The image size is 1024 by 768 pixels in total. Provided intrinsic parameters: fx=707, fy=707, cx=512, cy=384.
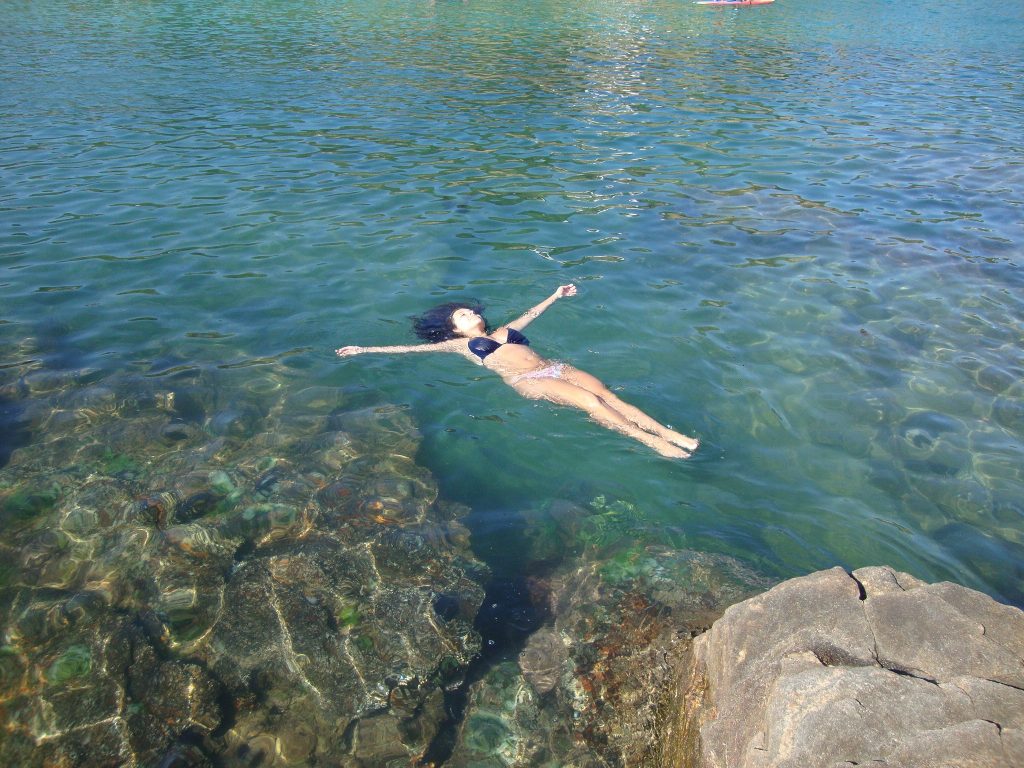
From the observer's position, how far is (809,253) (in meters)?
10.6

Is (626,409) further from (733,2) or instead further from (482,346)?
(733,2)

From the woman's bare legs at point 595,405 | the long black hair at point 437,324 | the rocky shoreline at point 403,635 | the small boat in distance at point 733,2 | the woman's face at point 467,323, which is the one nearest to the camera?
the rocky shoreline at point 403,635

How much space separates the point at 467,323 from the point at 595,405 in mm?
2045

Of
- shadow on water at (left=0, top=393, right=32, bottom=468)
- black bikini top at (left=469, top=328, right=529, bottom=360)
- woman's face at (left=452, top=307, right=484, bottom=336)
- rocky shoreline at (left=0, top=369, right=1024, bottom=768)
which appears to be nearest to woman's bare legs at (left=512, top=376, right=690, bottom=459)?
black bikini top at (left=469, top=328, right=529, bottom=360)

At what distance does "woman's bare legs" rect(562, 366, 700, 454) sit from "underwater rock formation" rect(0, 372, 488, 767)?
1855 millimetres

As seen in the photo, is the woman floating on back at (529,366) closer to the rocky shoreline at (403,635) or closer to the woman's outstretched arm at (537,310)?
the woman's outstretched arm at (537,310)

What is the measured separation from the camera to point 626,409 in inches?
279

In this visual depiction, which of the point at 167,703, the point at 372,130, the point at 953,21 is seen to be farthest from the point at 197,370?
the point at 953,21

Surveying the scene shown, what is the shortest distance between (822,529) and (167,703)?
504 cm

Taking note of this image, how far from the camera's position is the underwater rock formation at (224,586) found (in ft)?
14.4

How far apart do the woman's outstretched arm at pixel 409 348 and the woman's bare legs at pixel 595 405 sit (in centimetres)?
101

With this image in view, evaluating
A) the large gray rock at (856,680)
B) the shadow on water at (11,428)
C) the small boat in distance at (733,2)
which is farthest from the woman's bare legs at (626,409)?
the small boat in distance at (733,2)

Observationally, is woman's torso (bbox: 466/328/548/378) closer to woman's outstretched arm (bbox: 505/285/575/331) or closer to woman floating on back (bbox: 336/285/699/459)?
woman floating on back (bbox: 336/285/699/459)

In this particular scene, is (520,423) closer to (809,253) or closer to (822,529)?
(822,529)
